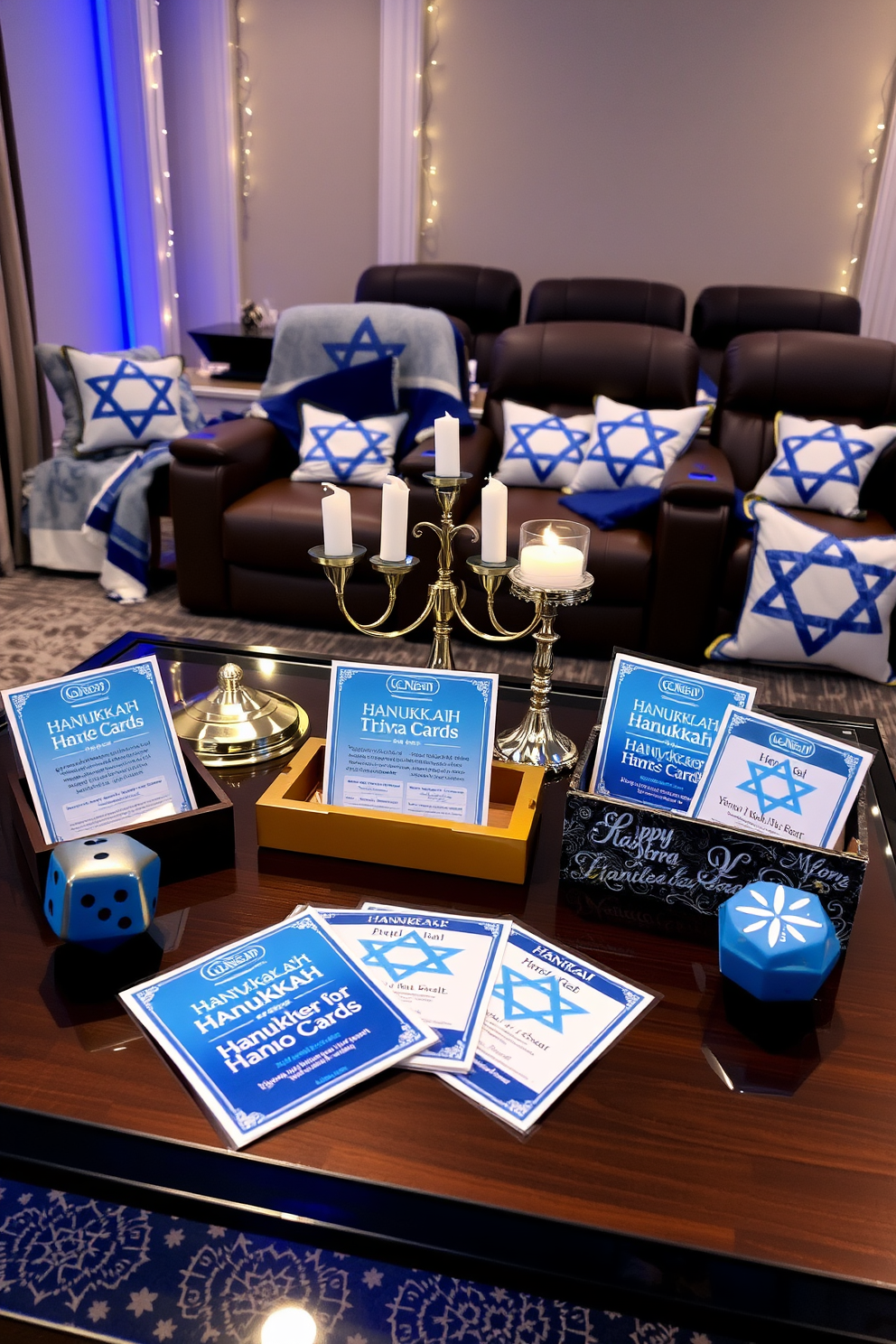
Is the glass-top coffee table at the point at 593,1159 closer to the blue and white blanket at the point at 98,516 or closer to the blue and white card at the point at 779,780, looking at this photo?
the blue and white card at the point at 779,780

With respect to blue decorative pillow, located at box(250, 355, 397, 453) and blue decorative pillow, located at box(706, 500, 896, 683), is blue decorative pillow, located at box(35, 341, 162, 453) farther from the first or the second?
blue decorative pillow, located at box(706, 500, 896, 683)

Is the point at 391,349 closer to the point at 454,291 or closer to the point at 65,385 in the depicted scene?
the point at 454,291

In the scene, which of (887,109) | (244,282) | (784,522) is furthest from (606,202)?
(784,522)

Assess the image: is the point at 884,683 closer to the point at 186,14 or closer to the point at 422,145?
the point at 422,145

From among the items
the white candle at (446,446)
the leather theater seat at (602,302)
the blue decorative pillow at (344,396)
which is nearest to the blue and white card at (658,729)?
the white candle at (446,446)

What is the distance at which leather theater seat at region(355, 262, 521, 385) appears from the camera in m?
3.82

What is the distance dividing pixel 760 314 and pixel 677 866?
323 cm

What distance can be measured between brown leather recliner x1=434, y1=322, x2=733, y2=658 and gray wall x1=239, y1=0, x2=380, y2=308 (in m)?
1.90

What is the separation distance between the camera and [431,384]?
304 centimetres

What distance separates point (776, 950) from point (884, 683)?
80.3 inches

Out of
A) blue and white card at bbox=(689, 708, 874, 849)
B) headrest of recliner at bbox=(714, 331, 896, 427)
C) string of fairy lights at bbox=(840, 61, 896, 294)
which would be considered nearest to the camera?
blue and white card at bbox=(689, 708, 874, 849)

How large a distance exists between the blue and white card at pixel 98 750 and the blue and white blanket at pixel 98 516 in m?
2.13

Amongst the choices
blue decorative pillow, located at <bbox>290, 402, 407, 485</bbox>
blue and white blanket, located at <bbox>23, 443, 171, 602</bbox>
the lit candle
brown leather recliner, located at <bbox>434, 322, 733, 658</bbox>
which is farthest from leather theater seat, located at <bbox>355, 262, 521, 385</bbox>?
the lit candle

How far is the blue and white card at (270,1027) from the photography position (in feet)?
2.53
